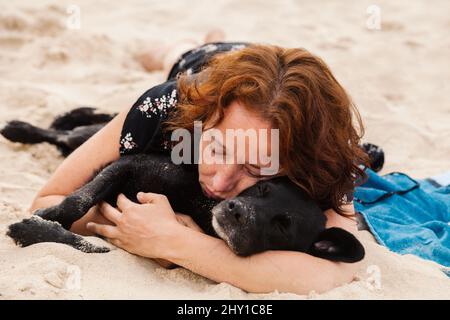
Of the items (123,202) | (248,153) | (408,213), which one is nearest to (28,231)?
(123,202)

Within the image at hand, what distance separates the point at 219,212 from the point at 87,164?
1.01 meters

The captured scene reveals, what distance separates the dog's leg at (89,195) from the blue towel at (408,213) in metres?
1.43

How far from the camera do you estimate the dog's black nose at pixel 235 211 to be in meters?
2.41

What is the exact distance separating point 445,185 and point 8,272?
9.39ft

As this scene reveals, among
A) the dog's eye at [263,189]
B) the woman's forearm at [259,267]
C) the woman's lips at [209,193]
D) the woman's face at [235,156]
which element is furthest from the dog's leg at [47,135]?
the dog's eye at [263,189]

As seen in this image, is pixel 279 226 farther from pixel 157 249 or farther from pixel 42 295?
pixel 42 295

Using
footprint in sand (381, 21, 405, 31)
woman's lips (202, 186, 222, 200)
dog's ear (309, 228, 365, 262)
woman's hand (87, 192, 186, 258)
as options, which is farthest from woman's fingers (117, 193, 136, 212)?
footprint in sand (381, 21, 405, 31)

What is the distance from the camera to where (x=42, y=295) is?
2.29 m

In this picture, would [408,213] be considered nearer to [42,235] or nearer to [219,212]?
[219,212]

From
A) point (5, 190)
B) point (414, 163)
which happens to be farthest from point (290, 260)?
point (414, 163)

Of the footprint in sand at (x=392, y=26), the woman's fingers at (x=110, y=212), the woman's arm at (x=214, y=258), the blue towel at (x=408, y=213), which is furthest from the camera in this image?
the footprint in sand at (x=392, y=26)

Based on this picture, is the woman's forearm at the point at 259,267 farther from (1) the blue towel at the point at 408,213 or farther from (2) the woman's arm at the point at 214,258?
(1) the blue towel at the point at 408,213

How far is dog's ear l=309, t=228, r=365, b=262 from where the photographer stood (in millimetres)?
2510
